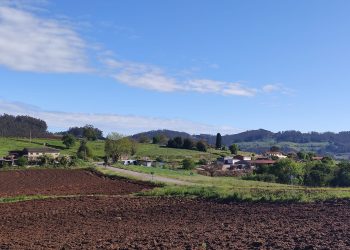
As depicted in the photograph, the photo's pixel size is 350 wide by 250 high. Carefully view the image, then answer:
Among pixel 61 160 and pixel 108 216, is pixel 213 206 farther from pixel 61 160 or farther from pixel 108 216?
pixel 61 160

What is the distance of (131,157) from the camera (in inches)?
4906

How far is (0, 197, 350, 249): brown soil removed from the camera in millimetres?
15453

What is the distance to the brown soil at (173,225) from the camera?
50.7 feet

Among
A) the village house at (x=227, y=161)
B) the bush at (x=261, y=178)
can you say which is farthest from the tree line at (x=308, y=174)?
the village house at (x=227, y=161)

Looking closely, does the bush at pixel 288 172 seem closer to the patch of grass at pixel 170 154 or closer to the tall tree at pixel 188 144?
the patch of grass at pixel 170 154

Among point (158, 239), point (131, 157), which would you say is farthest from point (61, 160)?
point (158, 239)

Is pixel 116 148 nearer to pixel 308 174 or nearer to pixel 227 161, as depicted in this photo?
pixel 227 161

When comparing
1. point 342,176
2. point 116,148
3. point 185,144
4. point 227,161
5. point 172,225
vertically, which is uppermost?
point 185,144

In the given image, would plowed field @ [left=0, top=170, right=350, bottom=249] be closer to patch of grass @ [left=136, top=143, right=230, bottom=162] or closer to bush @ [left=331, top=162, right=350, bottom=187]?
bush @ [left=331, top=162, right=350, bottom=187]

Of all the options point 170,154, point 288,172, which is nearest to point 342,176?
point 288,172

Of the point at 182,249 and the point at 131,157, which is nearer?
the point at 182,249

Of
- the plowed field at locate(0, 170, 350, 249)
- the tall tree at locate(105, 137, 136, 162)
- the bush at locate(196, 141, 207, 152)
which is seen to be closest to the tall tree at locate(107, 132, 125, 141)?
the tall tree at locate(105, 137, 136, 162)

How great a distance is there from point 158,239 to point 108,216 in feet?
27.2

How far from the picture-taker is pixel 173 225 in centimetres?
2028
